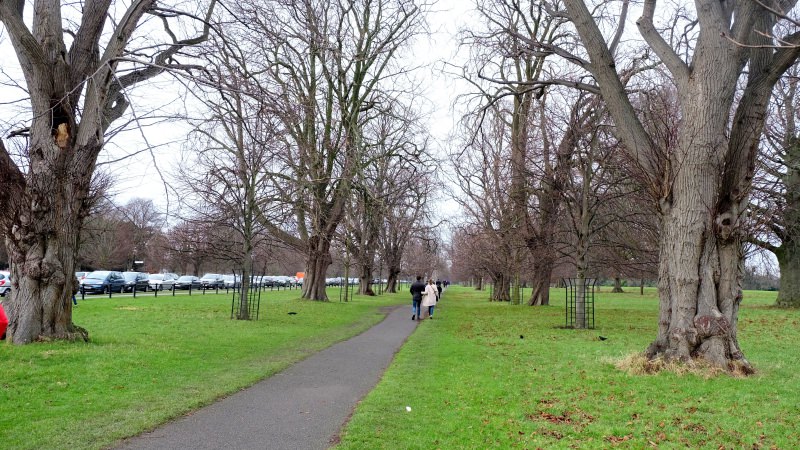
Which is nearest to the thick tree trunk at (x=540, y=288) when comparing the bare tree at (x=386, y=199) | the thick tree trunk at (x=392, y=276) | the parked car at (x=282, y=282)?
the bare tree at (x=386, y=199)

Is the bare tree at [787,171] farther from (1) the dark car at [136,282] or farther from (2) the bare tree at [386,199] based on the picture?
(1) the dark car at [136,282]

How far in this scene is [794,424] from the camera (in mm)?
6207

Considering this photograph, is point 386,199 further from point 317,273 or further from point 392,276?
point 392,276

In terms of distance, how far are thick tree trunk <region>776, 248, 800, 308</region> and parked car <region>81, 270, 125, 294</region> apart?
130 feet

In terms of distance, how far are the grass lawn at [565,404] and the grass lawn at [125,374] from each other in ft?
7.76

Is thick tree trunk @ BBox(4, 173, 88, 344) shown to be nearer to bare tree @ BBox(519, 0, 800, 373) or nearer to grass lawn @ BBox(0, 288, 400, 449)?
grass lawn @ BBox(0, 288, 400, 449)

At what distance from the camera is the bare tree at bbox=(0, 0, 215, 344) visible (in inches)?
425

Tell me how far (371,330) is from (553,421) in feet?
40.0

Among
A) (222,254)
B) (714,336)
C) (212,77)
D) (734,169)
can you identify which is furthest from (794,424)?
(222,254)

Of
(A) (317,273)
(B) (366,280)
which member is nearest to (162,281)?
(B) (366,280)

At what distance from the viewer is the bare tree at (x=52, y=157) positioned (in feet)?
35.4

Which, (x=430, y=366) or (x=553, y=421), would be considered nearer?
(x=553, y=421)

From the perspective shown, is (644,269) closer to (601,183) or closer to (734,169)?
(601,183)

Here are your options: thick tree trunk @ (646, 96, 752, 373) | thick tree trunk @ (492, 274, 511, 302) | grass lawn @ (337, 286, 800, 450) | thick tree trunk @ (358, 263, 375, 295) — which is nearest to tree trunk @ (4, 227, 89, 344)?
grass lawn @ (337, 286, 800, 450)
